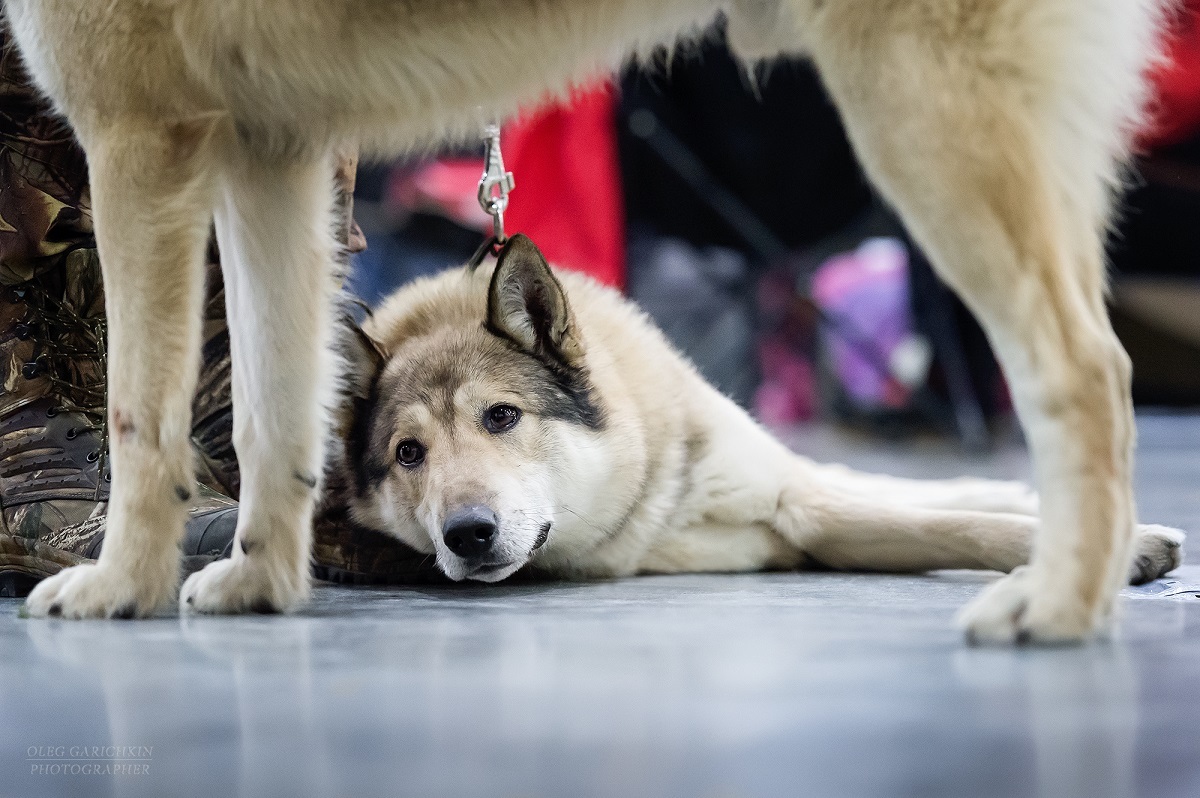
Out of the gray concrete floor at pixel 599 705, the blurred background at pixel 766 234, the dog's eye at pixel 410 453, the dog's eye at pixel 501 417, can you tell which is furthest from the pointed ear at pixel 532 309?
the blurred background at pixel 766 234

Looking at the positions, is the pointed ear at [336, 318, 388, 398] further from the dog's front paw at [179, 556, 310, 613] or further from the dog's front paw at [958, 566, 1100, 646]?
the dog's front paw at [958, 566, 1100, 646]

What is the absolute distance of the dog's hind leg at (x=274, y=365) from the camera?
1538mm

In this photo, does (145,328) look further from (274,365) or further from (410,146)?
(410,146)

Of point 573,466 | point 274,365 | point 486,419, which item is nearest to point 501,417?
point 486,419

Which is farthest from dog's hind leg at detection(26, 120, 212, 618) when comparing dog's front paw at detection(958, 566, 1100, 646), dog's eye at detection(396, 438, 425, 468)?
dog's front paw at detection(958, 566, 1100, 646)

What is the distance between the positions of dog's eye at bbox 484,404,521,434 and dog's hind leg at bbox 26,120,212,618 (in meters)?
0.54

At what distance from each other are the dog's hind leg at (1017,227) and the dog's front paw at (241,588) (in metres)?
0.88

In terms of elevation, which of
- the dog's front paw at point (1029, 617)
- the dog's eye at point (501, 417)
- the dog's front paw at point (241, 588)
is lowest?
the dog's front paw at point (241, 588)

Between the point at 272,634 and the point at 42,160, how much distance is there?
985 millimetres

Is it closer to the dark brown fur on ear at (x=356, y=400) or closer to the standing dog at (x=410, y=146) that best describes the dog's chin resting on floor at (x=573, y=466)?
the dark brown fur on ear at (x=356, y=400)

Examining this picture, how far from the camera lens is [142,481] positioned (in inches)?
53.6

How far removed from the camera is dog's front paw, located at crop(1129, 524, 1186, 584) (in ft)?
5.57

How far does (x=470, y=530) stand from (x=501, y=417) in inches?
10.4

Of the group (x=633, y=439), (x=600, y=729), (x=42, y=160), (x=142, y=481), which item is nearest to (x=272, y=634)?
(x=142, y=481)
